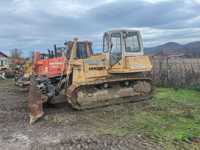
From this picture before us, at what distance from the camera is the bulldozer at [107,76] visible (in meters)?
9.72

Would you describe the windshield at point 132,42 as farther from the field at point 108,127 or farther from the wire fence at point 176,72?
the wire fence at point 176,72

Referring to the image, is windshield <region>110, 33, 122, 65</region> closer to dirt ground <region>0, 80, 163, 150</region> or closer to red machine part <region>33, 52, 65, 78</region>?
dirt ground <region>0, 80, 163, 150</region>

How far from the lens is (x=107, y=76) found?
34.3 ft

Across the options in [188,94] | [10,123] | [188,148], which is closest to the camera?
[188,148]

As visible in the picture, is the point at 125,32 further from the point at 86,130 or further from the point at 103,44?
the point at 86,130

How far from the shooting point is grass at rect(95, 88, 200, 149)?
21.4ft

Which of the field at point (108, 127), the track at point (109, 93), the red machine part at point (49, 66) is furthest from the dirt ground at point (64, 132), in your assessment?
the red machine part at point (49, 66)

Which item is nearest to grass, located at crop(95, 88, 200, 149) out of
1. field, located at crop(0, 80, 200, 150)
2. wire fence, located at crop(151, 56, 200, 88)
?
field, located at crop(0, 80, 200, 150)

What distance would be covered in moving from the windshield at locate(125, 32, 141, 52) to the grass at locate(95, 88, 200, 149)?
1.92 metres

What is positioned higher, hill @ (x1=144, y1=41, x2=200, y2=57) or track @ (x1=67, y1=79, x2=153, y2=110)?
hill @ (x1=144, y1=41, x2=200, y2=57)

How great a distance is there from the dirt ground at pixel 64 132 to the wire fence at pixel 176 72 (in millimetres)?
5904

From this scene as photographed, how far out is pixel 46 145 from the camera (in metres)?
6.07

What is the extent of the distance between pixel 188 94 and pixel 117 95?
383 cm

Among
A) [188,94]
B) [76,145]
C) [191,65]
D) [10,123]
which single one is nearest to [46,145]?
[76,145]
